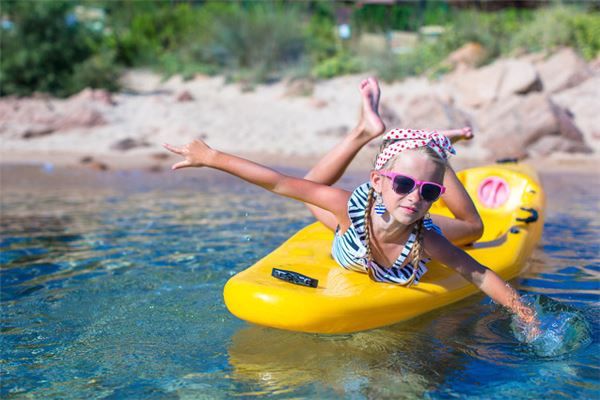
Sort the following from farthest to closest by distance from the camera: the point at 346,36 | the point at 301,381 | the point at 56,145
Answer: the point at 346,36, the point at 56,145, the point at 301,381

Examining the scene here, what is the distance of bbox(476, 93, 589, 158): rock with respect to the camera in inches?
344

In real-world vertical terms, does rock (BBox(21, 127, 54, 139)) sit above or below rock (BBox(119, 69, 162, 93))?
below

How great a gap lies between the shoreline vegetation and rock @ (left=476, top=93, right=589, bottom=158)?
0.02m

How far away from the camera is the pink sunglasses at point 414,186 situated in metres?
2.76

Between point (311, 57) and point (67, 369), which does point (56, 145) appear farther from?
point (67, 369)

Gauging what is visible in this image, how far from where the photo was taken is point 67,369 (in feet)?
9.05

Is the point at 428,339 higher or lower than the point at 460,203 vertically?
lower

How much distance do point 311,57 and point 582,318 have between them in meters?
9.38

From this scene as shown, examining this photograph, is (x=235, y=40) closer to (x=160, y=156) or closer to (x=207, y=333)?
(x=160, y=156)

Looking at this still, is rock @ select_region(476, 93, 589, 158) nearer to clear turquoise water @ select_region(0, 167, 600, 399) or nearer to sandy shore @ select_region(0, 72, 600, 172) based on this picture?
sandy shore @ select_region(0, 72, 600, 172)

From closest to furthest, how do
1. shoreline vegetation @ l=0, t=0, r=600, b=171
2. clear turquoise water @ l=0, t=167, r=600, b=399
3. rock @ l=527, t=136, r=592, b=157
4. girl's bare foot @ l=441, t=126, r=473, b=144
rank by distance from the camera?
clear turquoise water @ l=0, t=167, r=600, b=399 → girl's bare foot @ l=441, t=126, r=473, b=144 → rock @ l=527, t=136, r=592, b=157 → shoreline vegetation @ l=0, t=0, r=600, b=171

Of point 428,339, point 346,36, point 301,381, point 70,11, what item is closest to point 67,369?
point 301,381

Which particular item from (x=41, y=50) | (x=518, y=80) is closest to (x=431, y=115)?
(x=518, y=80)

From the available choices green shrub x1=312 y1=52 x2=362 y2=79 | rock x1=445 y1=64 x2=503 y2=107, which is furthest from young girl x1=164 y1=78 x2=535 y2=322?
green shrub x1=312 y1=52 x2=362 y2=79
